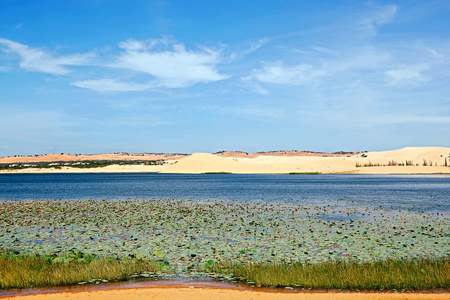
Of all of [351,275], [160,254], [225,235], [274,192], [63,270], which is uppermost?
[63,270]

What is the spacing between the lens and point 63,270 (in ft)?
46.0

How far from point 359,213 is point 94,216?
20.0 meters

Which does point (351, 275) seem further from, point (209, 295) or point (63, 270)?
point (63, 270)

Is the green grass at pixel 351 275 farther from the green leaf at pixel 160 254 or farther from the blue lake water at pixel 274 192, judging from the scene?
the blue lake water at pixel 274 192

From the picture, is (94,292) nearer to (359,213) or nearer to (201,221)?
(201,221)

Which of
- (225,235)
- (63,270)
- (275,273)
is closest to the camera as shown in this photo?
(275,273)

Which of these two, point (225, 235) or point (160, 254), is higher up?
point (160, 254)

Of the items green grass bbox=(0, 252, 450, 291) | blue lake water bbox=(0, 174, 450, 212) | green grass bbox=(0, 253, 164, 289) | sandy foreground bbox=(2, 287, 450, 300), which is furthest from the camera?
blue lake water bbox=(0, 174, 450, 212)

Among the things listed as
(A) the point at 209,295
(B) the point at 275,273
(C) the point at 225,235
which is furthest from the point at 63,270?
(C) the point at 225,235

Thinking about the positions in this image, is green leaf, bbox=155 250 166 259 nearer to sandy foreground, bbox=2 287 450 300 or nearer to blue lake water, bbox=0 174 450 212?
sandy foreground, bbox=2 287 450 300

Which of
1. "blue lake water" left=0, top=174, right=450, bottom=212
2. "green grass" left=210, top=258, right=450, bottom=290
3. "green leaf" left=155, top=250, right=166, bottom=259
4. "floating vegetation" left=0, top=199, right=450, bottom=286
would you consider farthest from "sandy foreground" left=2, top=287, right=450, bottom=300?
"blue lake water" left=0, top=174, right=450, bottom=212

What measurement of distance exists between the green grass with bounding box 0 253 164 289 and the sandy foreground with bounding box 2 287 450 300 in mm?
1232

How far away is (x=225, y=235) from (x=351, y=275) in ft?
31.8

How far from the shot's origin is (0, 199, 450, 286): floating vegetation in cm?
1683
